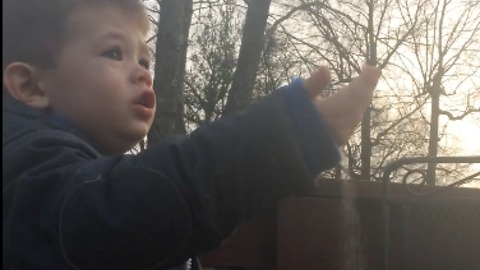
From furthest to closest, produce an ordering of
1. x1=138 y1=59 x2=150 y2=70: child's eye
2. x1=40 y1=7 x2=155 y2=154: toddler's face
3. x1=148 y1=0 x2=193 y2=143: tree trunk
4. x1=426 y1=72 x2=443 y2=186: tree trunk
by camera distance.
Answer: x1=426 y1=72 x2=443 y2=186: tree trunk < x1=148 y1=0 x2=193 y2=143: tree trunk < x1=138 y1=59 x2=150 y2=70: child's eye < x1=40 y1=7 x2=155 y2=154: toddler's face

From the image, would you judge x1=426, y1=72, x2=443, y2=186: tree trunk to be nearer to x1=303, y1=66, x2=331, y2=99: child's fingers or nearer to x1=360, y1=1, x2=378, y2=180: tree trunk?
x1=360, y1=1, x2=378, y2=180: tree trunk

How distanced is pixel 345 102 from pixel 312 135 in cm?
5

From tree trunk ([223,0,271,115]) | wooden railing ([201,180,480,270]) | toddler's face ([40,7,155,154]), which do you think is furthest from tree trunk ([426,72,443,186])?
toddler's face ([40,7,155,154])

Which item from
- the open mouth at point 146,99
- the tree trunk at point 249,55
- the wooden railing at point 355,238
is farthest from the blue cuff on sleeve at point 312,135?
the tree trunk at point 249,55

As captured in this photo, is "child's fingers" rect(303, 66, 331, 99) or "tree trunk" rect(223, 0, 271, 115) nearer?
"child's fingers" rect(303, 66, 331, 99)

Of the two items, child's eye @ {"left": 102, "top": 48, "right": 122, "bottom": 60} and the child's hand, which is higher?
child's eye @ {"left": 102, "top": 48, "right": 122, "bottom": 60}

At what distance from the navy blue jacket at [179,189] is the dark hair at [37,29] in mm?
242

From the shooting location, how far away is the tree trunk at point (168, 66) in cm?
605

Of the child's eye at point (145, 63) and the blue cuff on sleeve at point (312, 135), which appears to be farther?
the child's eye at point (145, 63)

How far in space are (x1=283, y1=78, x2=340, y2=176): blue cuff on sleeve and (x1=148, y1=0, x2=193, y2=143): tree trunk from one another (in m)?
5.09

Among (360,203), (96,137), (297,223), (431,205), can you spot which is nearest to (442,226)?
(431,205)

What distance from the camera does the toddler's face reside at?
109 centimetres

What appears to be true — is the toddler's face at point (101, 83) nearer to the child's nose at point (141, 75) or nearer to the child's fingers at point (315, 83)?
the child's nose at point (141, 75)

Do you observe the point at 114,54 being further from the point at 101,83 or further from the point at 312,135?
the point at 312,135
